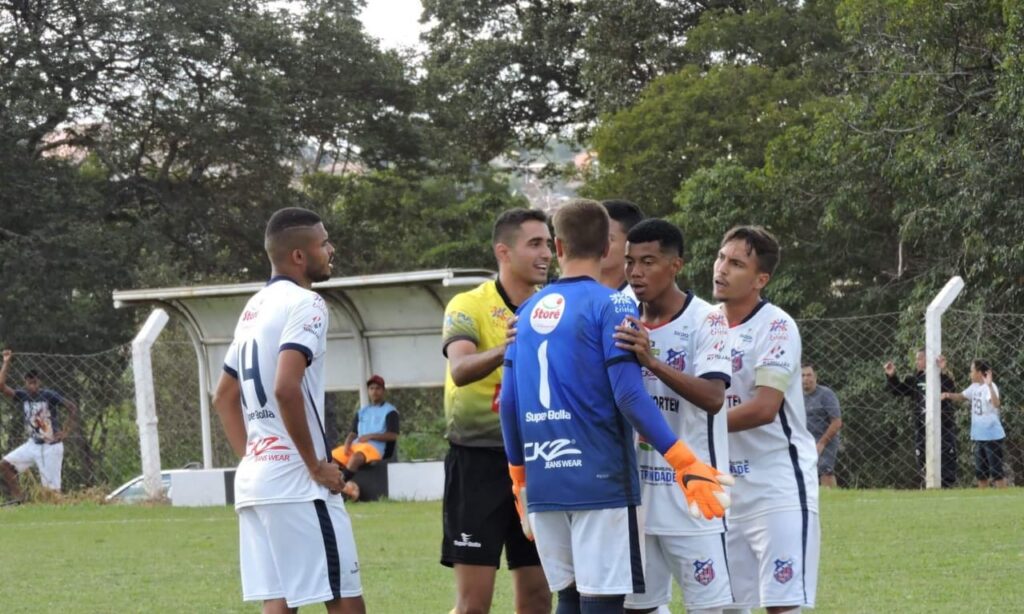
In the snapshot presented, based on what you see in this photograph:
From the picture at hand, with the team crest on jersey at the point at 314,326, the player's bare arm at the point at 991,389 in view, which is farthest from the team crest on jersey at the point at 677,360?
the player's bare arm at the point at 991,389

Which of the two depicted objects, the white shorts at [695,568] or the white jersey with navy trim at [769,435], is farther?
the white jersey with navy trim at [769,435]

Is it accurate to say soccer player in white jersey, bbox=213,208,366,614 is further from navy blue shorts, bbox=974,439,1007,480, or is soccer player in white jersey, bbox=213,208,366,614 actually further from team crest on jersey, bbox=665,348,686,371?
navy blue shorts, bbox=974,439,1007,480

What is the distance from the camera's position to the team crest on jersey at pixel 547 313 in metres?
5.58

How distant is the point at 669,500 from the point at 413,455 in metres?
20.8

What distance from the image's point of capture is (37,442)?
20578mm

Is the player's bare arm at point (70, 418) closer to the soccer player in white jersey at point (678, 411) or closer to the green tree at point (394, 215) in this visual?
the green tree at point (394, 215)

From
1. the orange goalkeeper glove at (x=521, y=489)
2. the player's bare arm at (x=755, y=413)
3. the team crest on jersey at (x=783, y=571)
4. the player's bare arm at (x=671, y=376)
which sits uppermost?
the player's bare arm at (x=671, y=376)

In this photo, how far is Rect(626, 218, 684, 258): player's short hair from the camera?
6129mm

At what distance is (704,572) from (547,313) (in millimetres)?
1199

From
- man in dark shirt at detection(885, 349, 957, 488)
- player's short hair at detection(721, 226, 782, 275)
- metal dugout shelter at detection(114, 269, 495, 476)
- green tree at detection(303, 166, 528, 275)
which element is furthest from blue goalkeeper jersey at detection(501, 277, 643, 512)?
green tree at detection(303, 166, 528, 275)

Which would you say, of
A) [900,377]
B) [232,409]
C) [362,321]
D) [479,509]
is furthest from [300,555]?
[900,377]

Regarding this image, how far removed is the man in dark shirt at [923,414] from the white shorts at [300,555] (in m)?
13.7

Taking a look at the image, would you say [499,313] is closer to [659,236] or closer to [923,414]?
[659,236]

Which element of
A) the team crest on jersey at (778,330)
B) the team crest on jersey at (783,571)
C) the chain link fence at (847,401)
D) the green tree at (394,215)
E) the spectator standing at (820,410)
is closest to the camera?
the team crest on jersey at (783,571)
